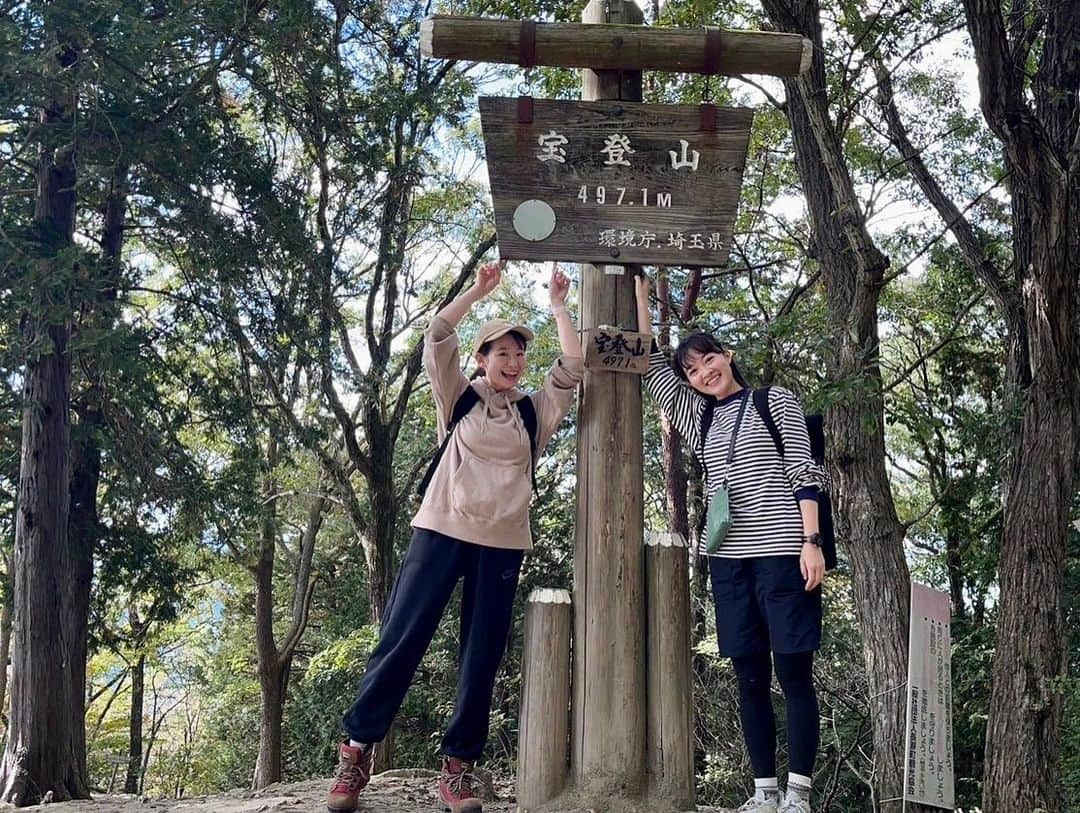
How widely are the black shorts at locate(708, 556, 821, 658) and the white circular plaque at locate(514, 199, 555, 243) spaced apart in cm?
147

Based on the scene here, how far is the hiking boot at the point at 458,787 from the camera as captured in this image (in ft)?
12.0

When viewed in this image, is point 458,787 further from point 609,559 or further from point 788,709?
point 788,709

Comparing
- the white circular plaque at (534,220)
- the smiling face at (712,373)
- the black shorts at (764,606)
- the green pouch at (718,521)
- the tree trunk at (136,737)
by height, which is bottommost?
the tree trunk at (136,737)

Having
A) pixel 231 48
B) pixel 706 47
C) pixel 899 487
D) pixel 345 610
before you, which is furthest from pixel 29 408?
pixel 899 487

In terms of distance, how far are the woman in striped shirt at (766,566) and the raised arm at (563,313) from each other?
1.53 feet

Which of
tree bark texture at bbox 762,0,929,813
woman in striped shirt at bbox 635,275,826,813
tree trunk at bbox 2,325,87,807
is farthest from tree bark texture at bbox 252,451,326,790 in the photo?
woman in striped shirt at bbox 635,275,826,813

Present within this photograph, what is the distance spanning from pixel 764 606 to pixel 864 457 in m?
2.71

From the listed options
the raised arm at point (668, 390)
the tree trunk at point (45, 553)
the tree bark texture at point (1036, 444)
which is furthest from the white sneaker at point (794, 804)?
the tree trunk at point (45, 553)

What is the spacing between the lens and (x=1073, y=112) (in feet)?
21.2

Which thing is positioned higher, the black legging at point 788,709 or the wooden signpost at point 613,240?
the wooden signpost at point 613,240

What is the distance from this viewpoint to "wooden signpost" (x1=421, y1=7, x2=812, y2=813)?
3863mm

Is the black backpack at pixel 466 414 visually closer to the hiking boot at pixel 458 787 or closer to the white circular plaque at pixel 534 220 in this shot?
the white circular plaque at pixel 534 220

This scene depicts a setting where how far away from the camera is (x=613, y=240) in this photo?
403 cm

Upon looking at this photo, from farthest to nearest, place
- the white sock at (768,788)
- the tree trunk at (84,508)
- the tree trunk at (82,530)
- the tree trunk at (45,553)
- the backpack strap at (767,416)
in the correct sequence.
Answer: the tree trunk at (82,530) < the tree trunk at (84,508) < the tree trunk at (45,553) < the backpack strap at (767,416) < the white sock at (768,788)
